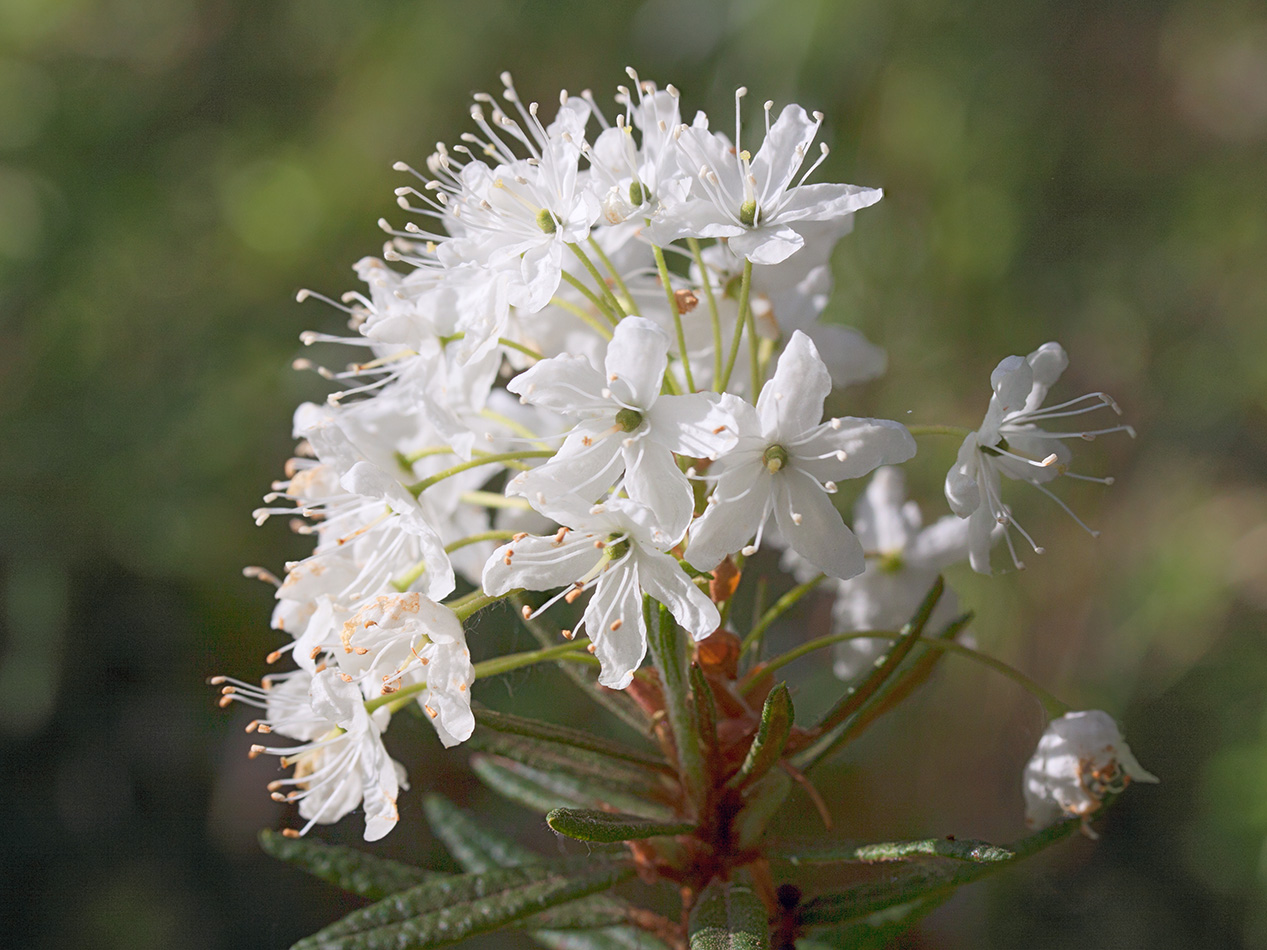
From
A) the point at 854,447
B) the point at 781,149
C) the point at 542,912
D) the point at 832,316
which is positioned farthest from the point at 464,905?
the point at 832,316

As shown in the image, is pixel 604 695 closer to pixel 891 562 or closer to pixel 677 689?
pixel 677 689

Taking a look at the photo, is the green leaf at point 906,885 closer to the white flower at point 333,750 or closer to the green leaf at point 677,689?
the green leaf at point 677,689

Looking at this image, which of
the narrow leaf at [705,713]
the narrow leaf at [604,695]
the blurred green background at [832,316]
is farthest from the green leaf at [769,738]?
the blurred green background at [832,316]

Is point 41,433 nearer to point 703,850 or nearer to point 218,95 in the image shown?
point 218,95

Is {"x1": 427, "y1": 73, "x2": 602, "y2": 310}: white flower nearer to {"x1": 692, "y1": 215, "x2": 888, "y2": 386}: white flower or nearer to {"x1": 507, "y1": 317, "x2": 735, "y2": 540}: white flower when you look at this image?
{"x1": 507, "y1": 317, "x2": 735, "y2": 540}: white flower

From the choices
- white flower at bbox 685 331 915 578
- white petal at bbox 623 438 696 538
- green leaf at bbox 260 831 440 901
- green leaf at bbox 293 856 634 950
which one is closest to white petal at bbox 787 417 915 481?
white flower at bbox 685 331 915 578
